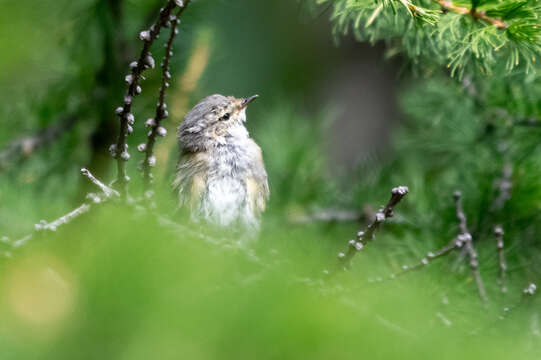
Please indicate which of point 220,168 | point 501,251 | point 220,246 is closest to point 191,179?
point 220,168

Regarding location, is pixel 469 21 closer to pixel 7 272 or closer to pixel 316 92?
pixel 7 272

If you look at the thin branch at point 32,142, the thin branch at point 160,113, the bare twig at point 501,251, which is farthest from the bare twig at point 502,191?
the thin branch at point 32,142

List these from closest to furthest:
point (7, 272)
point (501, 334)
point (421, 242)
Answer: point (7, 272), point (501, 334), point (421, 242)

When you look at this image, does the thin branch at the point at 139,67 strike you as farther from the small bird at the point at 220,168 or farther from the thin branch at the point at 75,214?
the small bird at the point at 220,168

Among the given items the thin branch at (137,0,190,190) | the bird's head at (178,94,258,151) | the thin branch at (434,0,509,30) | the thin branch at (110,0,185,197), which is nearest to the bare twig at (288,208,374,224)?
the bird's head at (178,94,258,151)

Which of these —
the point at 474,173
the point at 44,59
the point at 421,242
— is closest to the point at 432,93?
the point at 474,173
